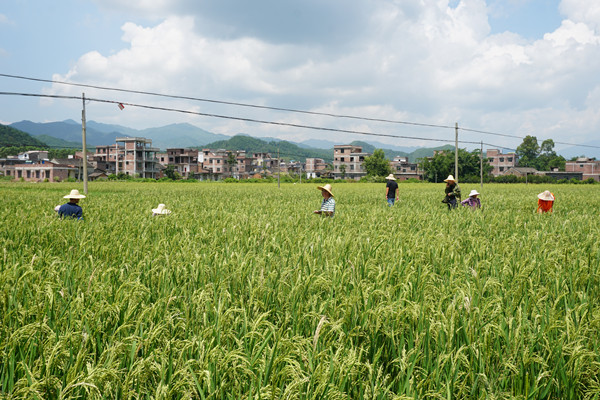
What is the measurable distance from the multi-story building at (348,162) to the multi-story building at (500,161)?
45.8 m

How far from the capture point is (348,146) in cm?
12125

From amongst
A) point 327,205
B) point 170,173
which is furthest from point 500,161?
point 327,205

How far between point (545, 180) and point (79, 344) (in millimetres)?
96695

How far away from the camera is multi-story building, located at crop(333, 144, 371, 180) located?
392 feet

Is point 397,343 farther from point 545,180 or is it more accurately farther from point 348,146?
point 348,146

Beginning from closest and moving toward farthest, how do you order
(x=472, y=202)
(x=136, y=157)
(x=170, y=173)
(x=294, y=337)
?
1. (x=294, y=337)
2. (x=472, y=202)
3. (x=136, y=157)
4. (x=170, y=173)

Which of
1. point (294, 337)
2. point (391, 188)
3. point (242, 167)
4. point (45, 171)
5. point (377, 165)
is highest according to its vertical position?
point (242, 167)

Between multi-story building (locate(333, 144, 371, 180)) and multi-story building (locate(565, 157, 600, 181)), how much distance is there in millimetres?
56001

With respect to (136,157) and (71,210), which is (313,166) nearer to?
(136,157)

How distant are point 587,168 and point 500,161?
29.8 m

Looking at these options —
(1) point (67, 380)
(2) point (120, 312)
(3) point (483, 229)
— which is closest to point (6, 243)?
(2) point (120, 312)

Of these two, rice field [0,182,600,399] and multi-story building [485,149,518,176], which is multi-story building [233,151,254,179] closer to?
multi-story building [485,149,518,176]

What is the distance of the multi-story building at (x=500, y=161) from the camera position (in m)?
131

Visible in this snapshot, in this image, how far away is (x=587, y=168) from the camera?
342 ft
